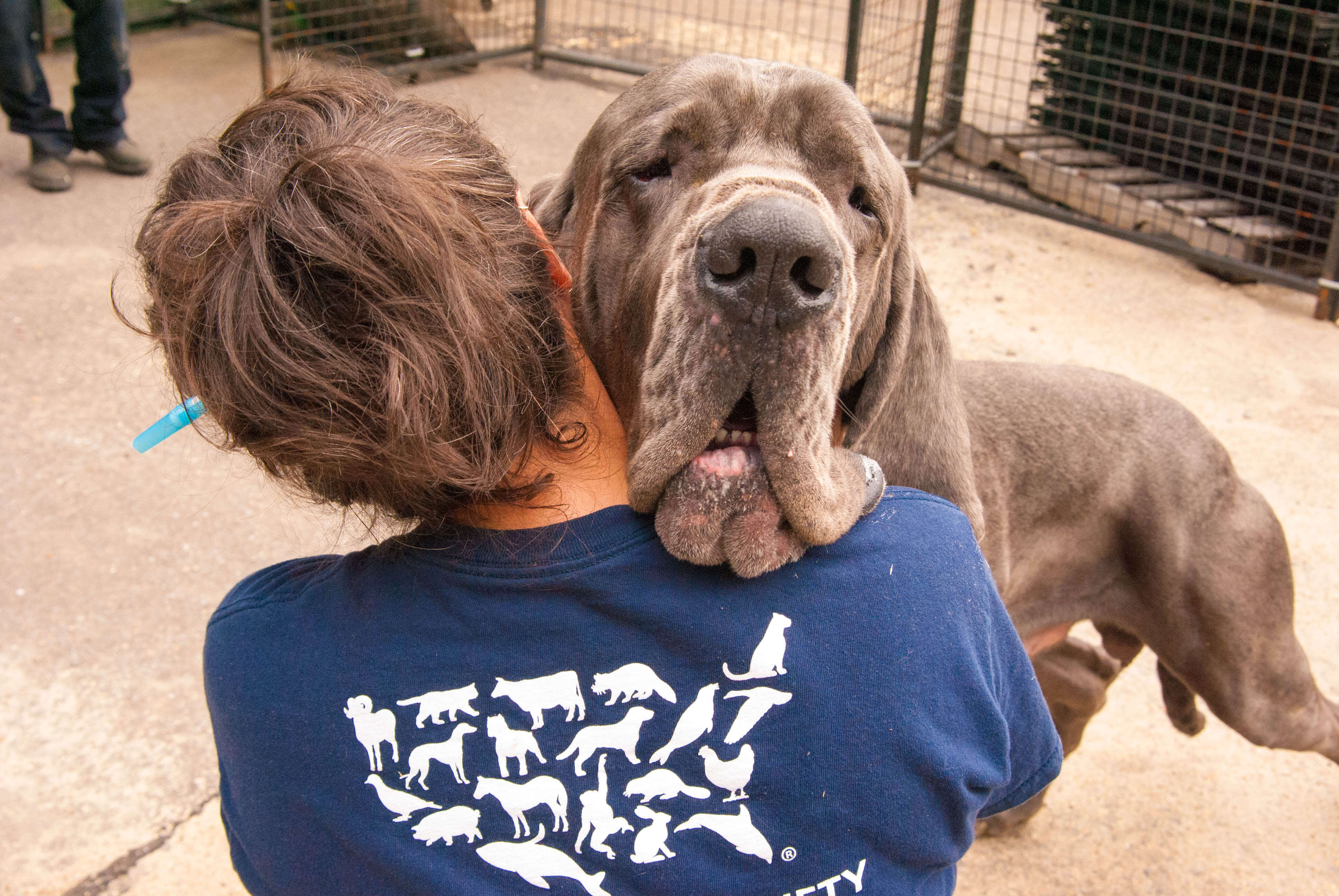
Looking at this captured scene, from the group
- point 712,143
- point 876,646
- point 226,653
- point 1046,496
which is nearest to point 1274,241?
point 1046,496

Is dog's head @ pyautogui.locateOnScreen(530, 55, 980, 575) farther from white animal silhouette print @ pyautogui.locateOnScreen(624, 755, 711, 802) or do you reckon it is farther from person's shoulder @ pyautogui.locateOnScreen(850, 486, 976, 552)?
white animal silhouette print @ pyautogui.locateOnScreen(624, 755, 711, 802)

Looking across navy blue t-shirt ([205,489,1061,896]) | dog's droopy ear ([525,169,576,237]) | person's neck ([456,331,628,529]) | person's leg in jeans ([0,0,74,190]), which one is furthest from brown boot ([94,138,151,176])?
navy blue t-shirt ([205,489,1061,896])

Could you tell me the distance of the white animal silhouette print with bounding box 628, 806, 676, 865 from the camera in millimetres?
1385

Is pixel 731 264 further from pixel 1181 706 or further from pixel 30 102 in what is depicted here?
pixel 30 102

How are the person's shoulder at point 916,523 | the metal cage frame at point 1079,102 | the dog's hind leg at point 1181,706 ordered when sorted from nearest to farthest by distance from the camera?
the person's shoulder at point 916,523 → the dog's hind leg at point 1181,706 → the metal cage frame at point 1079,102

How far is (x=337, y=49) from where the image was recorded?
7.93m

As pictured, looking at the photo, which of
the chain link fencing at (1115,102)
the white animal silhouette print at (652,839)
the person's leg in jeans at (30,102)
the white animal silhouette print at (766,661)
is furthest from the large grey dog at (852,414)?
the person's leg in jeans at (30,102)

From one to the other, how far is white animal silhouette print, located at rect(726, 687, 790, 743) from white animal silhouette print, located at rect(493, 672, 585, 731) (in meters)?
0.18

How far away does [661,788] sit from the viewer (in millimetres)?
1373

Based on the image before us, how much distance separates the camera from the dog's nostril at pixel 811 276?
1441mm

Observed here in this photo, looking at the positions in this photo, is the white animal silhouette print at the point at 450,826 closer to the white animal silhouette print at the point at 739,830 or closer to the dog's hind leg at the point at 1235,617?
the white animal silhouette print at the point at 739,830

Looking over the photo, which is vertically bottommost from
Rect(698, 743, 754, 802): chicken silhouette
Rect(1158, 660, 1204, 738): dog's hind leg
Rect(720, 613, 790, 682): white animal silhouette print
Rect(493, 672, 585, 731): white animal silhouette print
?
Rect(1158, 660, 1204, 738): dog's hind leg

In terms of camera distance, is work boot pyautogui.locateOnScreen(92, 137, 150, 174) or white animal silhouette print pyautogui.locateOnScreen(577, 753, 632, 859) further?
work boot pyautogui.locateOnScreen(92, 137, 150, 174)

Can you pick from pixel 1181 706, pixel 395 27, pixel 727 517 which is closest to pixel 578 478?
pixel 727 517
